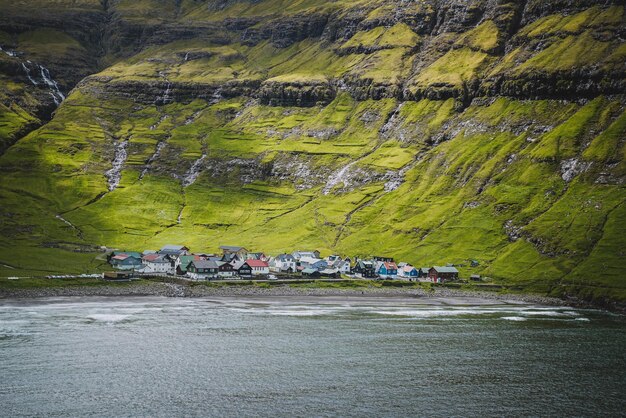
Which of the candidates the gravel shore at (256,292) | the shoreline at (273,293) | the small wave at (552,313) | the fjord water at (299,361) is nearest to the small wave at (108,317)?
the fjord water at (299,361)

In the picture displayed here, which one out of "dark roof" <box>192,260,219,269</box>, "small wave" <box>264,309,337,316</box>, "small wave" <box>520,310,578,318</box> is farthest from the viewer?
"dark roof" <box>192,260,219,269</box>

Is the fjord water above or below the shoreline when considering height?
below

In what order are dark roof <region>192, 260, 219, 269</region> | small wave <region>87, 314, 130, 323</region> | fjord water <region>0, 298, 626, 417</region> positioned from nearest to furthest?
fjord water <region>0, 298, 626, 417</region> < small wave <region>87, 314, 130, 323</region> < dark roof <region>192, 260, 219, 269</region>

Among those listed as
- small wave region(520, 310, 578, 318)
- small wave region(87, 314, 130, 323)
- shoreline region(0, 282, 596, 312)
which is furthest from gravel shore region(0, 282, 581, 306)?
small wave region(87, 314, 130, 323)

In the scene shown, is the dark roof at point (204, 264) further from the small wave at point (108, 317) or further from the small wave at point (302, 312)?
the small wave at point (108, 317)

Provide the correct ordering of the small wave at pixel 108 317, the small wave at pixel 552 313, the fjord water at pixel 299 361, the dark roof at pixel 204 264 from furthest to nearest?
1. the dark roof at pixel 204 264
2. the small wave at pixel 552 313
3. the small wave at pixel 108 317
4. the fjord water at pixel 299 361

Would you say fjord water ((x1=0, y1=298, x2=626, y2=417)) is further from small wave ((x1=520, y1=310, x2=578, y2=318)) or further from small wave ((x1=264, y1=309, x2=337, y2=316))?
small wave ((x1=520, y1=310, x2=578, y2=318))

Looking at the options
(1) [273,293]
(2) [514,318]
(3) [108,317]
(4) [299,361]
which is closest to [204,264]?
(1) [273,293]
